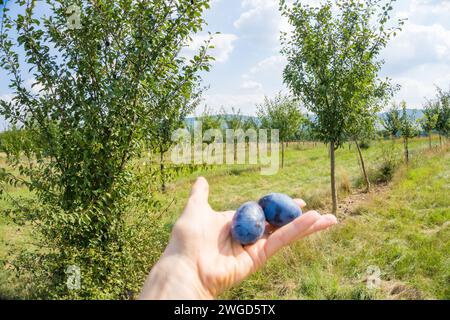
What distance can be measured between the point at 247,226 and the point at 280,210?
14.8 inches

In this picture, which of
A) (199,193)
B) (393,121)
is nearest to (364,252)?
(199,193)

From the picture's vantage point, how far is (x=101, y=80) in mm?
3387

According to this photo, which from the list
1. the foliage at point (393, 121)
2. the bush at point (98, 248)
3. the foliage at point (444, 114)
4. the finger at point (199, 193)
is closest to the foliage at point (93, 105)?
the bush at point (98, 248)

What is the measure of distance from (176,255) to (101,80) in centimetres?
219

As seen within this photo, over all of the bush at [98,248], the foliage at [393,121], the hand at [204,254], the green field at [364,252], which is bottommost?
the green field at [364,252]

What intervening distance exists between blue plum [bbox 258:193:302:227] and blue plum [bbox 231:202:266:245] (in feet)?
0.66

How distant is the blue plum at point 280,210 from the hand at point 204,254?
7.5 inches

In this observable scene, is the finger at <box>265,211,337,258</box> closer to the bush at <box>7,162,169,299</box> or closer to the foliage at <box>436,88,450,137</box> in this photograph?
the bush at <box>7,162,169,299</box>

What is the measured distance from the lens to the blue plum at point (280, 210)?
91.4 inches

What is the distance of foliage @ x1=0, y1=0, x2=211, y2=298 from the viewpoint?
3.26 m

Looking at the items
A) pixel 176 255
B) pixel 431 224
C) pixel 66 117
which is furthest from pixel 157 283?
pixel 431 224

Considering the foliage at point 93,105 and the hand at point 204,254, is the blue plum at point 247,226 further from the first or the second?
the foliage at point 93,105
